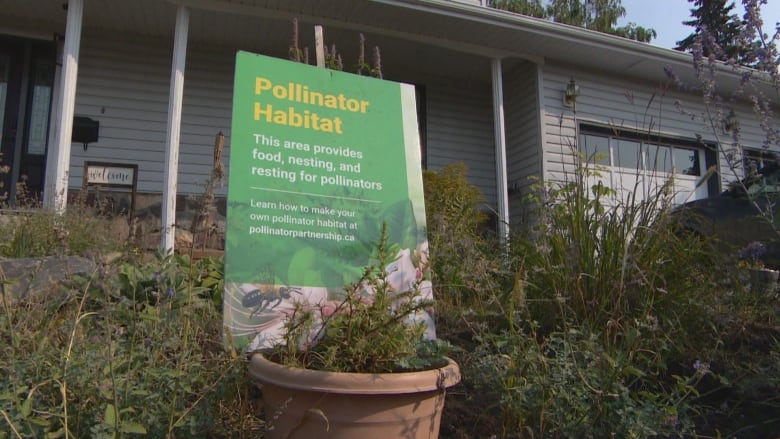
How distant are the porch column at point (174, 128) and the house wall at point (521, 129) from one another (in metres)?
4.65

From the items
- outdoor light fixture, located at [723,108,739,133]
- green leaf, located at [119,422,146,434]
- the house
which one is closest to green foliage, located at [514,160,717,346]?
outdoor light fixture, located at [723,108,739,133]

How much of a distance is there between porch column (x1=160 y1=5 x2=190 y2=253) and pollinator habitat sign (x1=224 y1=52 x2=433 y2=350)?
3.47 metres

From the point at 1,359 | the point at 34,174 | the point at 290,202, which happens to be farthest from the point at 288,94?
the point at 34,174

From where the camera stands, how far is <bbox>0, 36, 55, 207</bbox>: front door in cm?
695

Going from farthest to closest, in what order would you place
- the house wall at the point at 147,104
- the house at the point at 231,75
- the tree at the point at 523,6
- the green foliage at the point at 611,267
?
1. the tree at the point at 523,6
2. the house wall at the point at 147,104
3. the house at the point at 231,75
4. the green foliage at the point at 611,267

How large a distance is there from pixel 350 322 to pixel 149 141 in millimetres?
6350

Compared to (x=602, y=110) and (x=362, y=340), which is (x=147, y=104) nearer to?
(x=602, y=110)

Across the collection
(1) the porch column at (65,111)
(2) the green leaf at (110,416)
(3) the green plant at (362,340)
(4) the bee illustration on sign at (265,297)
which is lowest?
(2) the green leaf at (110,416)

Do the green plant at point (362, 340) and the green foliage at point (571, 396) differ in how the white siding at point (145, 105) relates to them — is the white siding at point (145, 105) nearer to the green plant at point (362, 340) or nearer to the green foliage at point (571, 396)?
the green plant at point (362, 340)

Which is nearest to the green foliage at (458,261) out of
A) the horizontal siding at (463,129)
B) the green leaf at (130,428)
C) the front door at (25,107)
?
the green leaf at (130,428)

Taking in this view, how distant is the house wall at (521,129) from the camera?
8.09 meters

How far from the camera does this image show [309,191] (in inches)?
94.2

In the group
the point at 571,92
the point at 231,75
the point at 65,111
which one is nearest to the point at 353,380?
the point at 65,111

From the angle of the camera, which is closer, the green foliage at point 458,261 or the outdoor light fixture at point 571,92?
the green foliage at point 458,261
